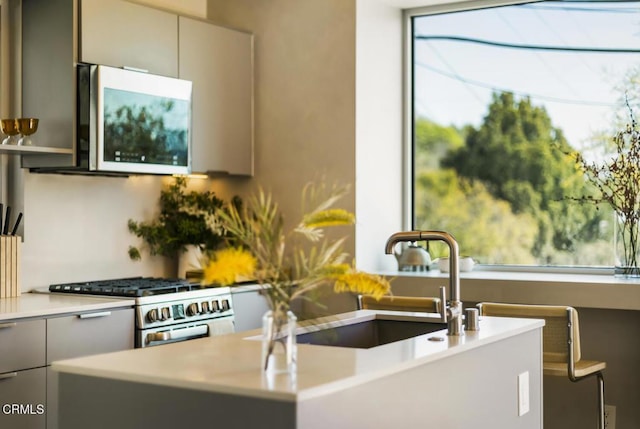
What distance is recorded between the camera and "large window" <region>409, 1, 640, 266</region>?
4.82 m

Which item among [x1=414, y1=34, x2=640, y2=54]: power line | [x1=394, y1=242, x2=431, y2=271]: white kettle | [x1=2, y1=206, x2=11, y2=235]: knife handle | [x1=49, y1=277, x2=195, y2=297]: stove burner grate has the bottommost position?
[x1=49, y1=277, x2=195, y2=297]: stove burner grate

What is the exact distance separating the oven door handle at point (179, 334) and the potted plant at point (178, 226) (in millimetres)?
714

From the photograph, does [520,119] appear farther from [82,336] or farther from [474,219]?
[82,336]

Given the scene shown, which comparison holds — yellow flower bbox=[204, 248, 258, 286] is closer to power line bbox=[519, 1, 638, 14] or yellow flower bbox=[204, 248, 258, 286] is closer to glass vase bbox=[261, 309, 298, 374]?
glass vase bbox=[261, 309, 298, 374]

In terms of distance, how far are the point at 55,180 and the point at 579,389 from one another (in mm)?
2923

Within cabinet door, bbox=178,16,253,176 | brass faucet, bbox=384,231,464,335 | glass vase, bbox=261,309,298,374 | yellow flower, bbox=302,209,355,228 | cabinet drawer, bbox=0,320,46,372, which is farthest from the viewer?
cabinet door, bbox=178,16,253,176

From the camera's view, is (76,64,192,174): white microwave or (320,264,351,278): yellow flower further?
(76,64,192,174): white microwave

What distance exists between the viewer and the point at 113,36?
167 inches

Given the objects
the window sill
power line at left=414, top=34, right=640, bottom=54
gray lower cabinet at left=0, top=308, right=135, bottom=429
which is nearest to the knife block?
gray lower cabinet at left=0, top=308, right=135, bottom=429

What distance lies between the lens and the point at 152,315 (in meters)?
3.93

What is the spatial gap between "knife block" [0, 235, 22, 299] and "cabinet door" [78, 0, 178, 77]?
2.99ft

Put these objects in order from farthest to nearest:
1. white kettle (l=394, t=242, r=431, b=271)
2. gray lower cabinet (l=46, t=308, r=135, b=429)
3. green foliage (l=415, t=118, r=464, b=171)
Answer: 1. green foliage (l=415, t=118, r=464, b=171)
2. white kettle (l=394, t=242, r=431, b=271)
3. gray lower cabinet (l=46, t=308, r=135, b=429)

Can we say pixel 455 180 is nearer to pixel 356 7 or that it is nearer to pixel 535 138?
pixel 535 138

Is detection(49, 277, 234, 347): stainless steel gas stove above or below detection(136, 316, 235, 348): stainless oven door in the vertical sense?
above
